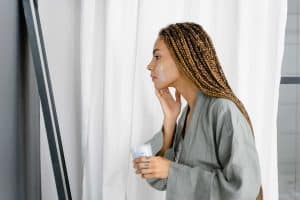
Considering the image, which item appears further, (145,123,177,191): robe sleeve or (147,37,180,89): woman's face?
(145,123,177,191): robe sleeve

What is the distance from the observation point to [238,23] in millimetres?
1576

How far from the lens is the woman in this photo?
1.10 m

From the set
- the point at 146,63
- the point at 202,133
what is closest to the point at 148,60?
the point at 146,63

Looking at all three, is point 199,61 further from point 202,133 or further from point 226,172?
point 226,172

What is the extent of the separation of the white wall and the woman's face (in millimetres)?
550

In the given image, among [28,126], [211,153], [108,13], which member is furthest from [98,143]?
[211,153]

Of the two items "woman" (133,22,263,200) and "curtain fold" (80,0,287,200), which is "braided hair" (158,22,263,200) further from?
"curtain fold" (80,0,287,200)

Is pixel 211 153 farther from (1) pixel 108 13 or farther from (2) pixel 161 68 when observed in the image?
(1) pixel 108 13

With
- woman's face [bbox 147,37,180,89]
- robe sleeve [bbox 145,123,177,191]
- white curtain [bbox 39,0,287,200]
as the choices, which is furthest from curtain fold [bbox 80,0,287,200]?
woman's face [bbox 147,37,180,89]

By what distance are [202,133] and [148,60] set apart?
1.71ft

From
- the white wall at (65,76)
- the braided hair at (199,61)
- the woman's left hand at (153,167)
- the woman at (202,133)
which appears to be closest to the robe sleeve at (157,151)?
the woman at (202,133)

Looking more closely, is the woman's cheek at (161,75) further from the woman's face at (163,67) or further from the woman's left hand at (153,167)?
the woman's left hand at (153,167)

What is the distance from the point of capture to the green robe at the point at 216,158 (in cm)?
109

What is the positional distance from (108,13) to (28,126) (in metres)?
0.53
